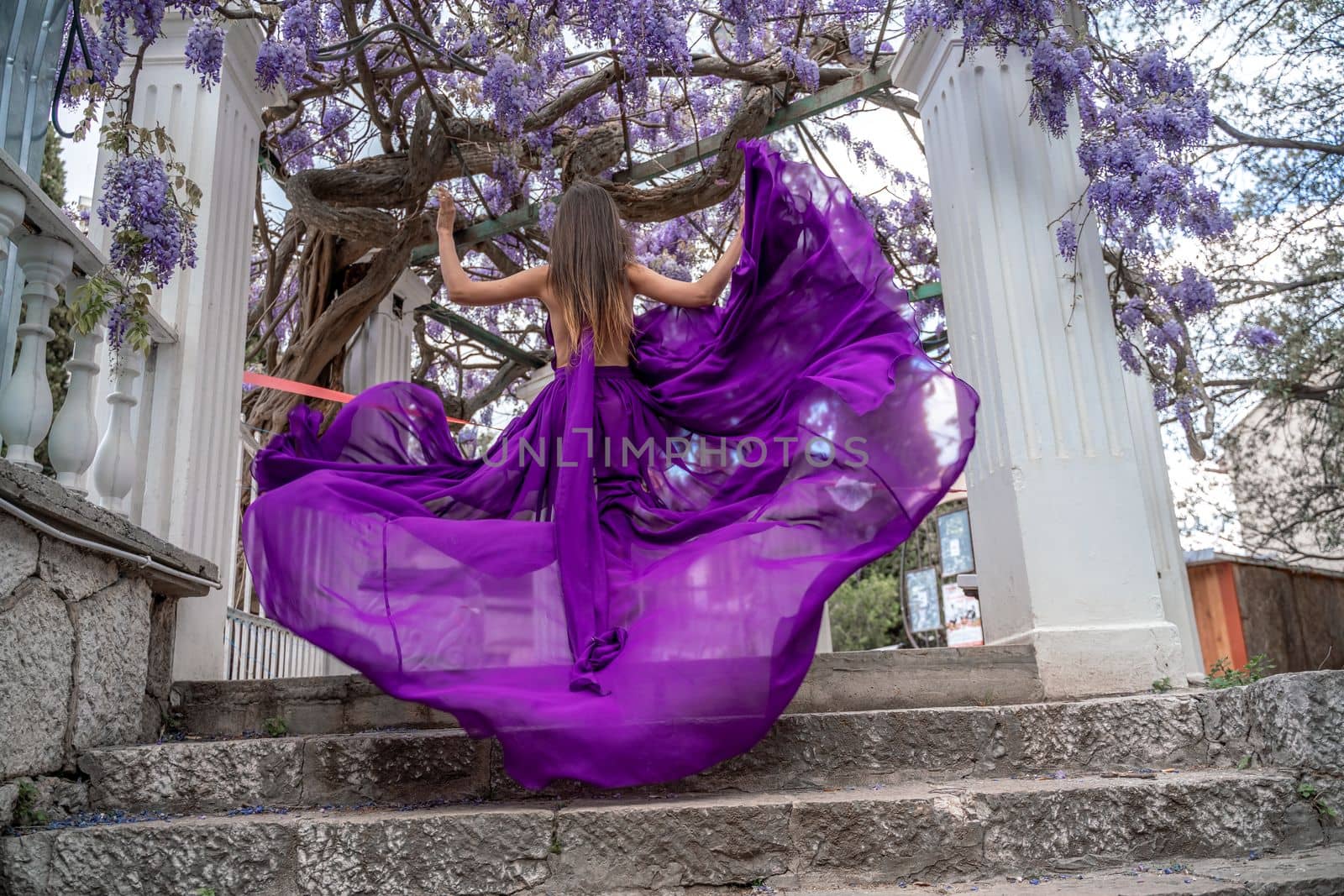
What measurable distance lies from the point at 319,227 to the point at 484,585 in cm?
389

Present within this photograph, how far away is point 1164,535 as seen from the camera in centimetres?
404

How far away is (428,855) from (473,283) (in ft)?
5.92

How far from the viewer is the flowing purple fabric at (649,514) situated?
223 centimetres

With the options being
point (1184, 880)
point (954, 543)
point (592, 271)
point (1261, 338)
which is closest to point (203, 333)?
point (592, 271)

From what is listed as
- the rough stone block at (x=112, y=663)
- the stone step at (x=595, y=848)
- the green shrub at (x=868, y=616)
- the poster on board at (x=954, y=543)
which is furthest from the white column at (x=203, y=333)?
the green shrub at (x=868, y=616)

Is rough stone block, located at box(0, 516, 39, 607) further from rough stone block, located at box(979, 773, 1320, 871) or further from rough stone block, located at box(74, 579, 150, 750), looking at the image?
rough stone block, located at box(979, 773, 1320, 871)

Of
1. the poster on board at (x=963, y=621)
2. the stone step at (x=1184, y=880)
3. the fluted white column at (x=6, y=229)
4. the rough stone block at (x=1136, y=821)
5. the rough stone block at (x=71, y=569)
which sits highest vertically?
the fluted white column at (x=6, y=229)

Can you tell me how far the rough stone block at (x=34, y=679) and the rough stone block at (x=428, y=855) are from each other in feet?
2.34

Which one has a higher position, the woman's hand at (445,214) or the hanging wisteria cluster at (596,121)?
the hanging wisteria cluster at (596,121)

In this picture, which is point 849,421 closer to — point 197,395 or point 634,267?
point 634,267

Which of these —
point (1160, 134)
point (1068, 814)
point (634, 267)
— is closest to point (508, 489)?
point (634, 267)

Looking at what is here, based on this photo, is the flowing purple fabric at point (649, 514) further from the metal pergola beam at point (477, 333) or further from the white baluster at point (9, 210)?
the metal pergola beam at point (477, 333)

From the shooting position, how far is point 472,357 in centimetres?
925

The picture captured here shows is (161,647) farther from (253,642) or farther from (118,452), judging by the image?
(253,642)
